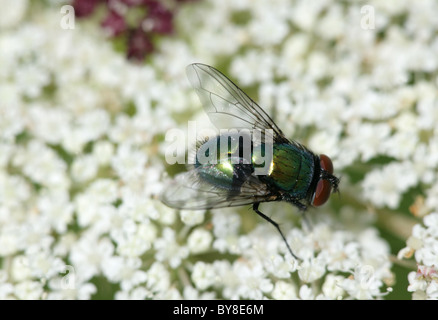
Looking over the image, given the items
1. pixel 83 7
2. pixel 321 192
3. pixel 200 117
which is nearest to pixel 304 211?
pixel 321 192

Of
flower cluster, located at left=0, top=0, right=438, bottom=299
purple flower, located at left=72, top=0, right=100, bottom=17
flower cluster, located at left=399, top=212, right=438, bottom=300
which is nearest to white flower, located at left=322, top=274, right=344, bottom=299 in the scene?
flower cluster, located at left=0, top=0, right=438, bottom=299

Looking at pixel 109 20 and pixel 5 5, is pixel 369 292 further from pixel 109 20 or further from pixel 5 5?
pixel 5 5

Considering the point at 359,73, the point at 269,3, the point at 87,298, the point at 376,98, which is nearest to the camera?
the point at 87,298

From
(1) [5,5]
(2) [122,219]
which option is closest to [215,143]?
(2) [122,219]

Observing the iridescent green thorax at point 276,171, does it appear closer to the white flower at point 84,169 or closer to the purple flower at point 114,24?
the white flower at point 84,169

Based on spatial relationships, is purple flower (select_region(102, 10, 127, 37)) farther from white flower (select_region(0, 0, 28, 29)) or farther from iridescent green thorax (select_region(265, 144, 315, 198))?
iridescent green thorax (select_region(265, 144, 315, 198))
